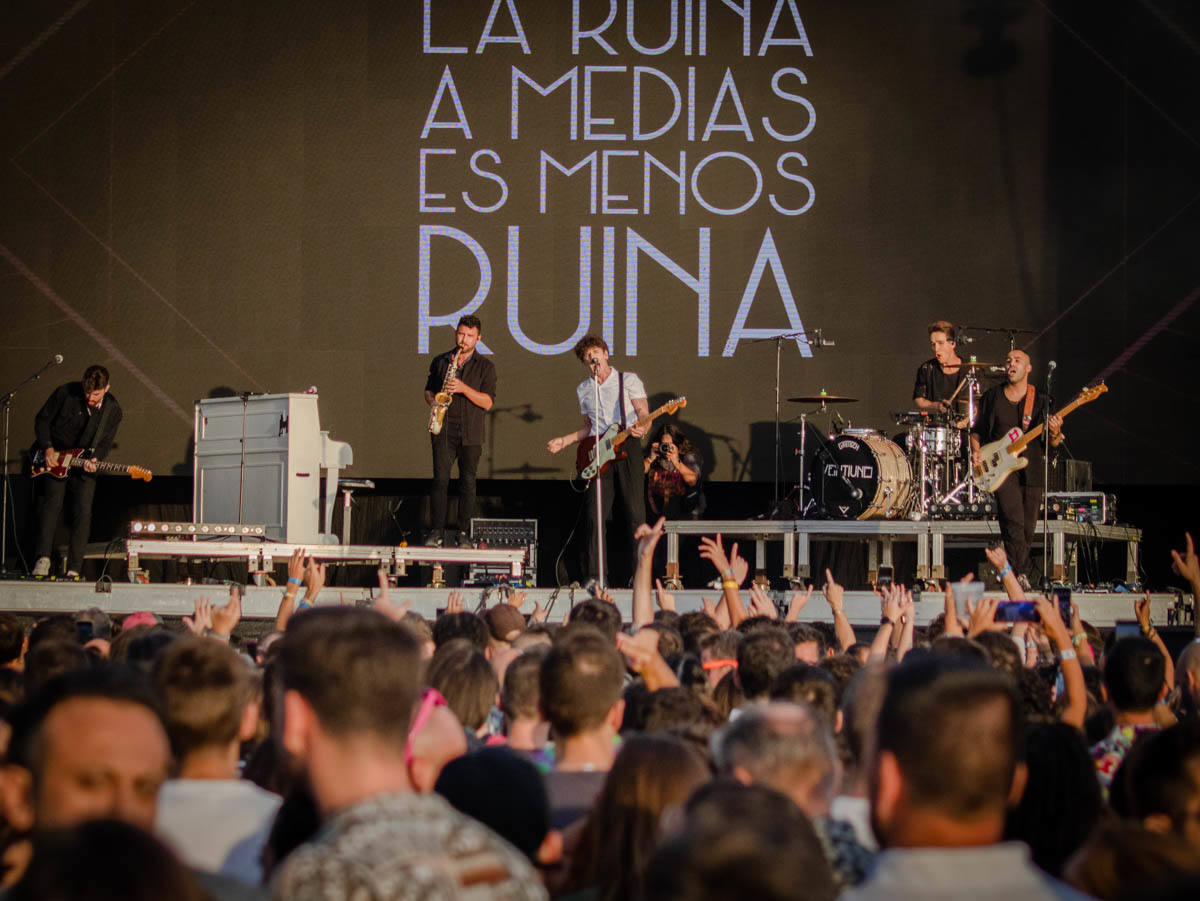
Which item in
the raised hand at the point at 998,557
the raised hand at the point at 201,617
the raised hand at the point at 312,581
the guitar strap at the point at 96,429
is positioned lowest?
the raised hand at the point at 201,617

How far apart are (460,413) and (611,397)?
47.9 inches

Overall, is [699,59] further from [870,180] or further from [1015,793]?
[1015,793]

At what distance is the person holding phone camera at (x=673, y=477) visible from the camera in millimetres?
11625

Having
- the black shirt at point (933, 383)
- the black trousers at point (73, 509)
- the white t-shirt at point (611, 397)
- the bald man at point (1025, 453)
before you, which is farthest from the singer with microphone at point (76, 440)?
the bald man at point (1025, 453)

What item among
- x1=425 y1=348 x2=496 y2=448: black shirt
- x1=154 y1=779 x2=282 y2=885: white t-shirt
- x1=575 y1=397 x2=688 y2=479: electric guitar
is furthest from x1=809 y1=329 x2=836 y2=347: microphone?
x1=154 y1=779 x2=282 y2=885: white t-shirt

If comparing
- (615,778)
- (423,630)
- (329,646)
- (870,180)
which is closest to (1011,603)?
(423,630)

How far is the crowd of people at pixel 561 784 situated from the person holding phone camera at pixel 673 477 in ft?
25.9

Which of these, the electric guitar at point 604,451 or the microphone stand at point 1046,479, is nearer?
the microphone stand at point 1046,479

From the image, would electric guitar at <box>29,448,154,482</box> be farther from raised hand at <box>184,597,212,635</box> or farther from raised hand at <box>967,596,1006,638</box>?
raised hand at <box>967,596,1006,638</box>

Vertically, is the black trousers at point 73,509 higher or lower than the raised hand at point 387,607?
higher

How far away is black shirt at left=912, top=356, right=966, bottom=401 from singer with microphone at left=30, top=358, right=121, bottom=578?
5964 millimetres

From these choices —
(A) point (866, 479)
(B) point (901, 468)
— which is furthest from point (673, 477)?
(B) point (901, 468)

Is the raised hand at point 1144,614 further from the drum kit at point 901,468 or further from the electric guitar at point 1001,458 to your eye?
the drum kit at point 901,468

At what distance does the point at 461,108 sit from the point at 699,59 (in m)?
2.04
